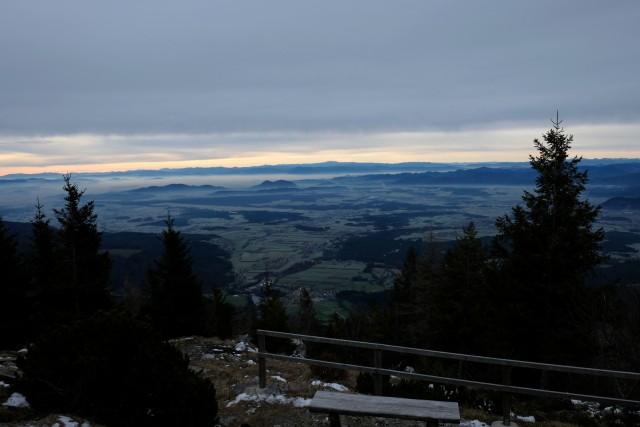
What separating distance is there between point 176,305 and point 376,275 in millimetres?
96785

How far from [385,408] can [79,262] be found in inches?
913

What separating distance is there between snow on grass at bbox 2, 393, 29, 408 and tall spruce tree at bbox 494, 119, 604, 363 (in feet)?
51.1

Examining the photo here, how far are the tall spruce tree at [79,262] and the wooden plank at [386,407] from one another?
Result: 68.8 feet

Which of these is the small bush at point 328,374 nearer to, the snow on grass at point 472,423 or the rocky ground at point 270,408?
the rocky ground at point 270,408

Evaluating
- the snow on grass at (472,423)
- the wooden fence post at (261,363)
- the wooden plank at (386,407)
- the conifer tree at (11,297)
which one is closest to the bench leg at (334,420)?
the wooden plank at (386,407)

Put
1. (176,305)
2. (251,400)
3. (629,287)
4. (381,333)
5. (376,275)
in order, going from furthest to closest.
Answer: (376,275) → (381,333) → (176,305) → (629,287) → (251,400)

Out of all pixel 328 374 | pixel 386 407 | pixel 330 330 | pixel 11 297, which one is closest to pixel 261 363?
pixel 328 374

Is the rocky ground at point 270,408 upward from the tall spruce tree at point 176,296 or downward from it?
upward

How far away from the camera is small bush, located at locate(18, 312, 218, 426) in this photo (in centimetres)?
614

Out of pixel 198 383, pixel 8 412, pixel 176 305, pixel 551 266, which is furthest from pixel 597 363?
pixel 176 305

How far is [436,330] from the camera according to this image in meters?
24.6

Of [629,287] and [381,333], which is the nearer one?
[629,287]

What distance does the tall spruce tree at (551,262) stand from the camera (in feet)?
51.6

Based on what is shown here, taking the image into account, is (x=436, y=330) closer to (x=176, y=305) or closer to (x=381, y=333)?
(x=381, y=333)
